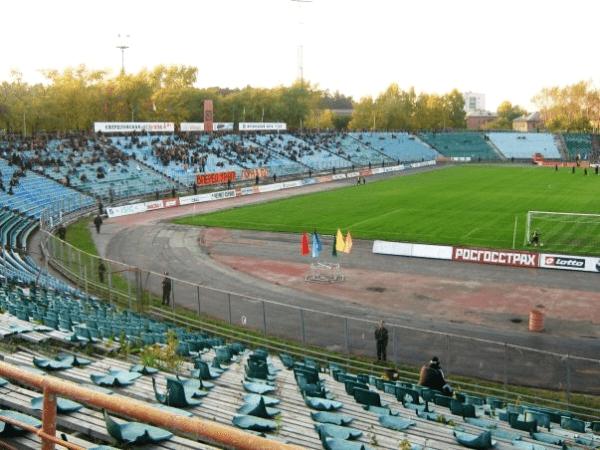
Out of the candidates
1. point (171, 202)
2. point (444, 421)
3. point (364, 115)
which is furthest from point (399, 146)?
point (444, 421)

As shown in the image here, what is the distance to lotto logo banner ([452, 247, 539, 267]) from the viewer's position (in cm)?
3791

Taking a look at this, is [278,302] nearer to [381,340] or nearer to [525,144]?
[381,340]

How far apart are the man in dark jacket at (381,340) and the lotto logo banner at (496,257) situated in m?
17.9

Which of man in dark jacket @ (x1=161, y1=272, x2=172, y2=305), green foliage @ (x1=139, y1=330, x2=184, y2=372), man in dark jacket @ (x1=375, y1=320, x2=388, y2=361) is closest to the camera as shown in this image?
green foliage @ (x1=139, y1=330, x2=184, y2=372)

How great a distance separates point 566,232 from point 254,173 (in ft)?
157

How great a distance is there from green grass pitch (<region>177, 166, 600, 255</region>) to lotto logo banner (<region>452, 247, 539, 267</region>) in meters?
4.57

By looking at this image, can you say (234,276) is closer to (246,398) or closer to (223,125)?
(246,398)

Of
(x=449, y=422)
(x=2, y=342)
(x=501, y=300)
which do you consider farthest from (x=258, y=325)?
(x=449, y=422)

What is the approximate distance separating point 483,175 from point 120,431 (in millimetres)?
94469

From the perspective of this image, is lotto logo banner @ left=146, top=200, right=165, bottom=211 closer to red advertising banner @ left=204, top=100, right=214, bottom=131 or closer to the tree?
red advertising banner @ left=204, top=100, right=214, bottom=131

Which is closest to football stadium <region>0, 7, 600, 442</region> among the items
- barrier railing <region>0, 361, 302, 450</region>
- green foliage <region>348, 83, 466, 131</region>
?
barrier railing <region>0, 361, 302, 450</region>

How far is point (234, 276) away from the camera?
36.3 meters

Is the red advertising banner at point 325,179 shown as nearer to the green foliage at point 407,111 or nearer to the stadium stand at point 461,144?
the stadium stand at point 461,144

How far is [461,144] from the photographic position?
143 m
